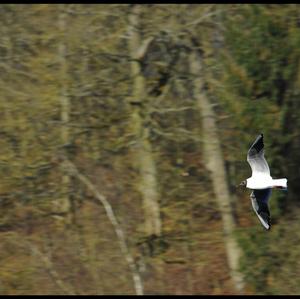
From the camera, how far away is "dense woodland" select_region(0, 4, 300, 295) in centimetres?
1316

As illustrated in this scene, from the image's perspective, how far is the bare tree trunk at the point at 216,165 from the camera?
1382cm

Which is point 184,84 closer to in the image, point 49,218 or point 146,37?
point 146,37

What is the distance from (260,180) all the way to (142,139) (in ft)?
12.2

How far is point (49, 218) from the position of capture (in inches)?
586

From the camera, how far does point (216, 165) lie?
14242mm

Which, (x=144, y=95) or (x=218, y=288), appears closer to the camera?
(x=144, y=95)

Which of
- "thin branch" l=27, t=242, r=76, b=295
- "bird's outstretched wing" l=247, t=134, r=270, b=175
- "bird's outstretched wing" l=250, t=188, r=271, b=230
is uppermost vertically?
"thin branch" l=27, t=242, r=76, b=295

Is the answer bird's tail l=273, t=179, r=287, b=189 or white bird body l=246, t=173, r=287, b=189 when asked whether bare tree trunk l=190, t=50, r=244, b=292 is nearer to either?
white bird body l=246, t=173, r=287, b=189

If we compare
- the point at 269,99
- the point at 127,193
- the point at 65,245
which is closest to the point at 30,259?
the point at 65,245

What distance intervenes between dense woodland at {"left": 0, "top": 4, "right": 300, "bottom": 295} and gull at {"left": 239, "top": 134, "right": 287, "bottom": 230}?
9.47ft

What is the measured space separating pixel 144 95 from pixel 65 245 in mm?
2619

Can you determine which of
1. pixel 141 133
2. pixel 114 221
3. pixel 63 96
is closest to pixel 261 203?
pixel 141 133

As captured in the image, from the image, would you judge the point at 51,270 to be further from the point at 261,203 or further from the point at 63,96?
the point at 261,203

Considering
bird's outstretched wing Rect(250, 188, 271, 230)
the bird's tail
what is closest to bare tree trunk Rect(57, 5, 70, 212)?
bird's outstretched wing Rect(250, 188, 271, 230)
